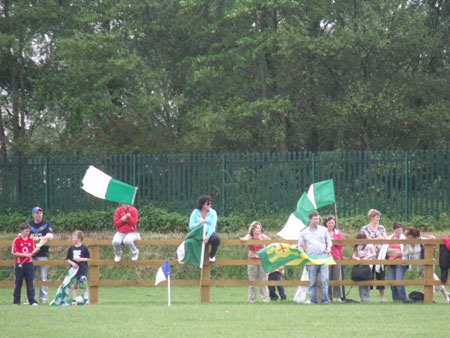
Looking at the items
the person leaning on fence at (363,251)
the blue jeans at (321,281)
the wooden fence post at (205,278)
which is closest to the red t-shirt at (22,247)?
the wooden fence post at (205,278)

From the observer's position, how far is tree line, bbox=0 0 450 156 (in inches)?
1177

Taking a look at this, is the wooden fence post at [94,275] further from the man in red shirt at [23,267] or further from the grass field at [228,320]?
the man in red shirt at [23,267]

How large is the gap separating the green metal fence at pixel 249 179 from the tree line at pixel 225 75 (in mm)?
6572

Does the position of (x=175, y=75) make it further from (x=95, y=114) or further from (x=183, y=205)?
(x=183, y=205)

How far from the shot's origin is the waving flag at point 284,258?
15.0 m

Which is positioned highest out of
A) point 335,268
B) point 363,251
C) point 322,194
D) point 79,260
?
point 322,194

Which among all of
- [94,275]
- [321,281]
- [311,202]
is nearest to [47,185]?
[94,275]

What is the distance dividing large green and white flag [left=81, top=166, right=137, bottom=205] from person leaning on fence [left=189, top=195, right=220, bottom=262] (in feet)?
4.63

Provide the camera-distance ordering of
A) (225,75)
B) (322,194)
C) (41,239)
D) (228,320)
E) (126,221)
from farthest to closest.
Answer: (225,75) → (322,194) → (41,239) → (126,221) → (228,320)

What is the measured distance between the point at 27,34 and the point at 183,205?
13.5 metres

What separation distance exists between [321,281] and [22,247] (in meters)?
5.85

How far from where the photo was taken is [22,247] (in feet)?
52.1

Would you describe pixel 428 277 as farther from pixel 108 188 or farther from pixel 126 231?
pixel 108 188

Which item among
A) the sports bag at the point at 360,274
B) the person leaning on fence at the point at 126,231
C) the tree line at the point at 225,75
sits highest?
the tree line at the point at 225,75
